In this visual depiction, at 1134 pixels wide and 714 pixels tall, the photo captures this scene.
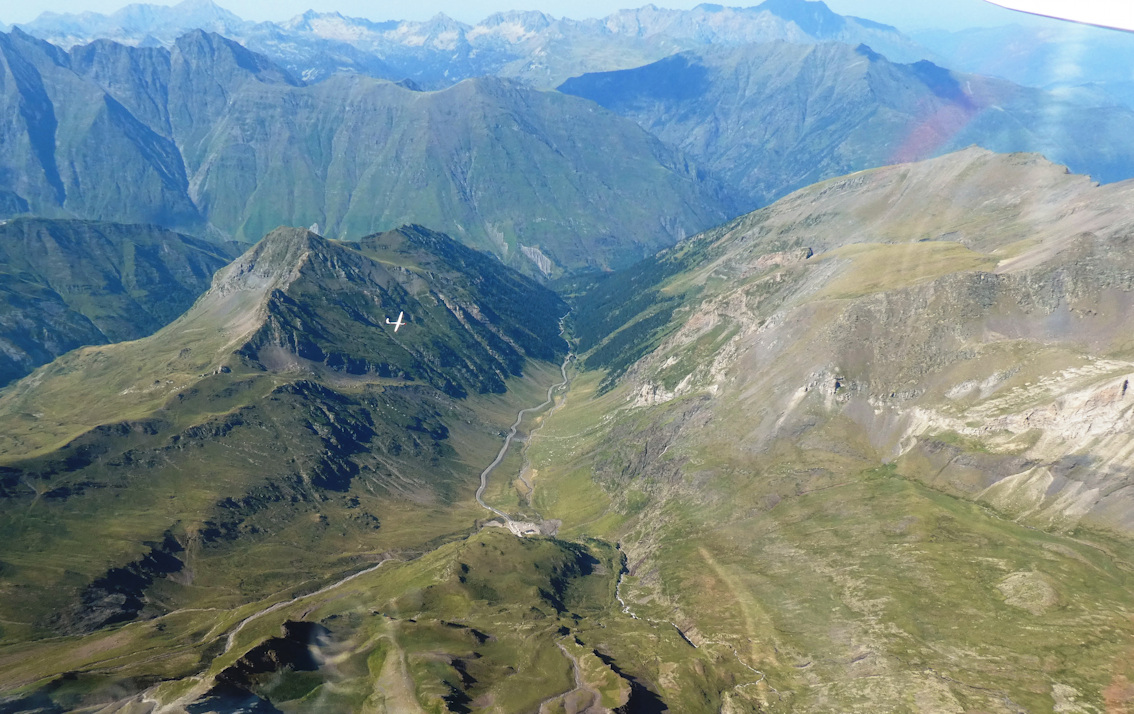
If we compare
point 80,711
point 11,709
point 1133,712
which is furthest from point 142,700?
point 1133,712

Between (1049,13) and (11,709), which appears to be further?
(11,709)

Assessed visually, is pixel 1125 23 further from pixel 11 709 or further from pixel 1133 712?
pixel 11 709

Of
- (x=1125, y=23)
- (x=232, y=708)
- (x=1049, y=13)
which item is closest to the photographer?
(x=1125, y=23)

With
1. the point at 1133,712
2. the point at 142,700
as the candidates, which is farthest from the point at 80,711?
the point at 1133,712

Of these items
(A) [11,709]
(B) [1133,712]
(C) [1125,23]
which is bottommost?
(A) [11,709]

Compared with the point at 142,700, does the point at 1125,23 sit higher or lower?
higher

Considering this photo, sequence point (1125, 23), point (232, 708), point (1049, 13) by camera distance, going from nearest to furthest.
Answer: point (1125, 23), point (1049, 13), point (232, 708)

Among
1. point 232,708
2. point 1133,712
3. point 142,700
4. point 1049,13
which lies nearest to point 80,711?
point 142,700

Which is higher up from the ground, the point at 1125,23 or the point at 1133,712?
the point at 1125,23

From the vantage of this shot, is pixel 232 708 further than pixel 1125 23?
Yes

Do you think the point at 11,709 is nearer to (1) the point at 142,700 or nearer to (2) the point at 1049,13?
(1) the point at 142,700
